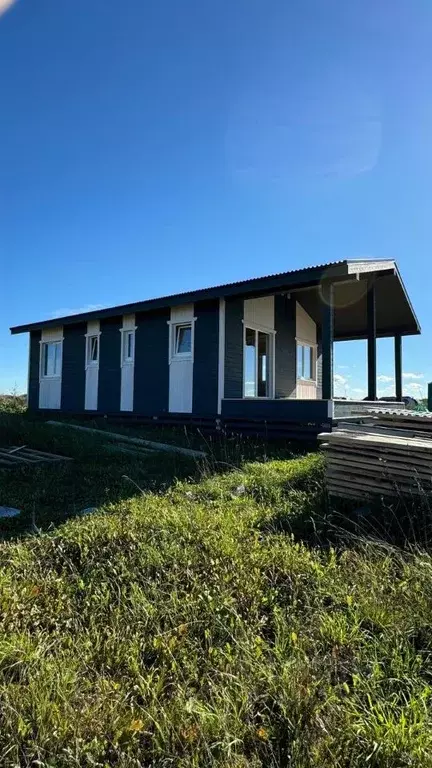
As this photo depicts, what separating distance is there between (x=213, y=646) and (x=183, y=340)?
32.9ft

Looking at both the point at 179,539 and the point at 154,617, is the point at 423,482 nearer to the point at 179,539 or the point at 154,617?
the point at 179,539

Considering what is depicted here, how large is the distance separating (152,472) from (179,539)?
3.21m

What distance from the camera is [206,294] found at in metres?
11.0

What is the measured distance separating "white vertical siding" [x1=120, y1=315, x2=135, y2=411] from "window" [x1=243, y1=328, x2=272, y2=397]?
3460 millimetres

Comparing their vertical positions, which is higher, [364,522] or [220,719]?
[364,522]

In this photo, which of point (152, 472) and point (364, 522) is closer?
point (364, 522)

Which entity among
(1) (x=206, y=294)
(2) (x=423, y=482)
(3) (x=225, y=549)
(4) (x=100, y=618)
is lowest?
(4) (x=100, y=618)

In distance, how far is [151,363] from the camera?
1266 centimetres

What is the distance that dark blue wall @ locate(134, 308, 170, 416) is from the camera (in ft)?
40.5

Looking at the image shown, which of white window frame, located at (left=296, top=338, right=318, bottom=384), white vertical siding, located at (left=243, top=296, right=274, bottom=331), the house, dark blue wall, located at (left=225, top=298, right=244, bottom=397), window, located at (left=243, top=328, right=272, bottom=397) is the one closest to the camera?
the house

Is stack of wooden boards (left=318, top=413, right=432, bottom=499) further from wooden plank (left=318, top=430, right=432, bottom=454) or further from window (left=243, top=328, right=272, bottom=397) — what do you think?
window (left=243, top=328, right=272, bottom=397)

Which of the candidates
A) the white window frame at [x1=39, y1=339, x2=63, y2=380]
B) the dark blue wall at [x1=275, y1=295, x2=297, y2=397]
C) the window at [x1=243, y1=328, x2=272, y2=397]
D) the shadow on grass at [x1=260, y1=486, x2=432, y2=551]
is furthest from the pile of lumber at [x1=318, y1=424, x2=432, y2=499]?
the white window frame at [x1=39, y1=339, x2=63, y2=380]

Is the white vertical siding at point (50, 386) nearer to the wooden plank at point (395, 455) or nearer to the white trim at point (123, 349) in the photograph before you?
the white trim at point (123, 349)

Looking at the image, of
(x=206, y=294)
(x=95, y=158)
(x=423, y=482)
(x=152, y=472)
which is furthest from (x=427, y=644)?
(x=95, y=158)
